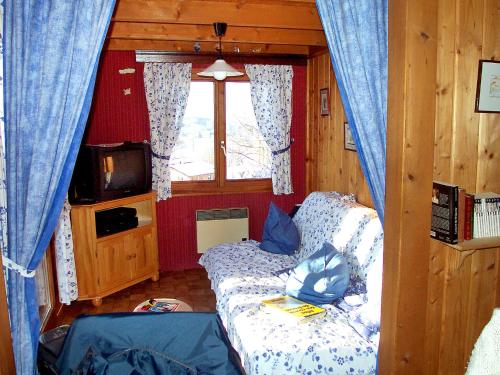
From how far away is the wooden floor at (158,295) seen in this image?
388cm

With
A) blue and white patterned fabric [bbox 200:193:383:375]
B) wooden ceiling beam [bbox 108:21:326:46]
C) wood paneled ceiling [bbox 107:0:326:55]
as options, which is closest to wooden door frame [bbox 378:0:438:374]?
blue and white patterned fabric [bbox 200:193:383:375]

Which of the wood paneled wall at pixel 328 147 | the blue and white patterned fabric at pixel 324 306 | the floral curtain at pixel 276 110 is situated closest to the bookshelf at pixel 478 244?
the blue and white patterned fabric at pixel 324 306

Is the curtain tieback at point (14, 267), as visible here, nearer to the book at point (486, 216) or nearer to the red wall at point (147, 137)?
the book at point (486, 216)

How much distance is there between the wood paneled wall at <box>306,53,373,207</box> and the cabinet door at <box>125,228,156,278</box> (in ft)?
6.10

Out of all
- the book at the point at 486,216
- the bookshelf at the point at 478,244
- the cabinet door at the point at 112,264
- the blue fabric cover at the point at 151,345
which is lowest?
the cabinet door at the point at 112,264

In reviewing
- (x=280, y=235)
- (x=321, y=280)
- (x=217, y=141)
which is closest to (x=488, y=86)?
(x=321, y=280)

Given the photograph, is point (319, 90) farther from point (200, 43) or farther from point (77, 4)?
point (77, 4)

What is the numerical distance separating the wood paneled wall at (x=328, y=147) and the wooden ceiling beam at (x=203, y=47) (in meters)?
0.30

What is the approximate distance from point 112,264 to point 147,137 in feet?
4.41

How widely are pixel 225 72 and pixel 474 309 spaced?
7.17ft

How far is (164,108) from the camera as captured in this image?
4.62 m

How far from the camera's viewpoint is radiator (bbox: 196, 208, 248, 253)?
4844mm

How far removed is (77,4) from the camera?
1691 millimetres

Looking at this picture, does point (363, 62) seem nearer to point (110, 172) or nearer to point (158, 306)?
point (158, 306)
